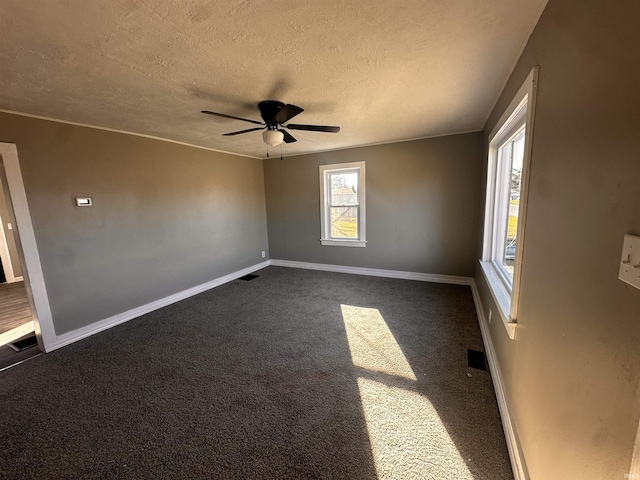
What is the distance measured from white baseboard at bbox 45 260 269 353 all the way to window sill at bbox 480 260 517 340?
13.1ft

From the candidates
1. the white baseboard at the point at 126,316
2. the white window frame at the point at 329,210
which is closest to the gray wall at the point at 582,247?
the white window frame at the point at 329,210

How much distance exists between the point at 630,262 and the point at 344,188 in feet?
14.3

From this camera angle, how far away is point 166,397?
194 cm

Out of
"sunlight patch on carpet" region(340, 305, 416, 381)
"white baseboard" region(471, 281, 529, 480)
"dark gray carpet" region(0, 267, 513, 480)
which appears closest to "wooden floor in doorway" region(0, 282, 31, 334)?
"dark gray carpet" region(0, 267, 513, 480)

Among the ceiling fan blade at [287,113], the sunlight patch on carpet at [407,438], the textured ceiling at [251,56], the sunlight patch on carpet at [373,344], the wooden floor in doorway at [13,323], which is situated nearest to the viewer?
the textured ceiling at [251,56]

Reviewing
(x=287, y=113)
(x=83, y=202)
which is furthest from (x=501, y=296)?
(x=83, y=202)

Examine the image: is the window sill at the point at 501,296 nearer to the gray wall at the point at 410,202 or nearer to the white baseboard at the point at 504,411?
the white baseboard at the point at 504,411

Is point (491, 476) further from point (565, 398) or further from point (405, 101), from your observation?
point (405, 101)

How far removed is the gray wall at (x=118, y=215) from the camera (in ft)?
8.63

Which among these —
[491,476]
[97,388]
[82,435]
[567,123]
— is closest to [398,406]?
[491,476]

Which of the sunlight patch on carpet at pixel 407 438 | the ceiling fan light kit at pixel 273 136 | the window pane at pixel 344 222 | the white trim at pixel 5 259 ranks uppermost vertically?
the ceiling fan light kit at pixel 273 136

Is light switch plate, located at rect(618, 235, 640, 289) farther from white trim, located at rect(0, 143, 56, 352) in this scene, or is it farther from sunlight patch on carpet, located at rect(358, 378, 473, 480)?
white trim, located at rect(0, 143, 56, 352)

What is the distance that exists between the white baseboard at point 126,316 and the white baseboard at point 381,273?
1.27m

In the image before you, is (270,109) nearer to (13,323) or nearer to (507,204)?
(507,204)
